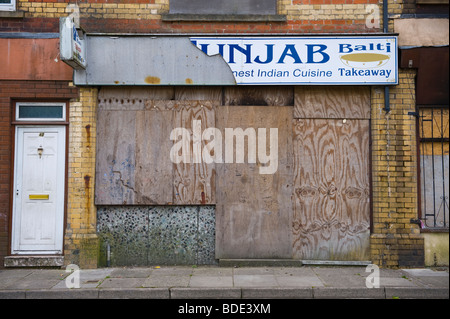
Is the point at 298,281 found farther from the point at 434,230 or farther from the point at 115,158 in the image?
the point at 115,158

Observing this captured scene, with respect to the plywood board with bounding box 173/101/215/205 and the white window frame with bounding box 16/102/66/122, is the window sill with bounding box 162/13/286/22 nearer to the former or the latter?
the plywood board with bounding box 173/101/215/205

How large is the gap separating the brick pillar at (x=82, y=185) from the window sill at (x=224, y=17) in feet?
6.79

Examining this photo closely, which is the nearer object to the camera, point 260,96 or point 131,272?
point 131,272

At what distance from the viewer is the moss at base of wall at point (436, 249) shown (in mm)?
7293

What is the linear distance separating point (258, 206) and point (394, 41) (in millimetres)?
4041

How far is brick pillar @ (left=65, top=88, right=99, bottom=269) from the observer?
7.29 meters

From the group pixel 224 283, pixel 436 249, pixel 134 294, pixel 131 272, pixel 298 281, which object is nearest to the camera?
pixel 134 294

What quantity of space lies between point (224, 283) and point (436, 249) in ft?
13.5

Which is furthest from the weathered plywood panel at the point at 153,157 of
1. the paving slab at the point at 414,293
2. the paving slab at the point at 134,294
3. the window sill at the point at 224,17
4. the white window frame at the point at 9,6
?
the paving slab at the point at 414,293

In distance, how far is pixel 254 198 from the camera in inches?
295

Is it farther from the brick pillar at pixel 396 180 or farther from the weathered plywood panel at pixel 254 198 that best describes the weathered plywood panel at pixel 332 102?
the weathered plywood panel at pixel 254 198

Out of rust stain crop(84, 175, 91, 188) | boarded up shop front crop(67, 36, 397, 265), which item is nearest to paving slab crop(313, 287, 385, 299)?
boarded up shop front crop(67, 36, 397, 265)

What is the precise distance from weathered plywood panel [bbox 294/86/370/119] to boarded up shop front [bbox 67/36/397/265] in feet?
0.06

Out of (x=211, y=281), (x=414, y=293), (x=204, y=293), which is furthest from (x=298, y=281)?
(x=414, y=293)
